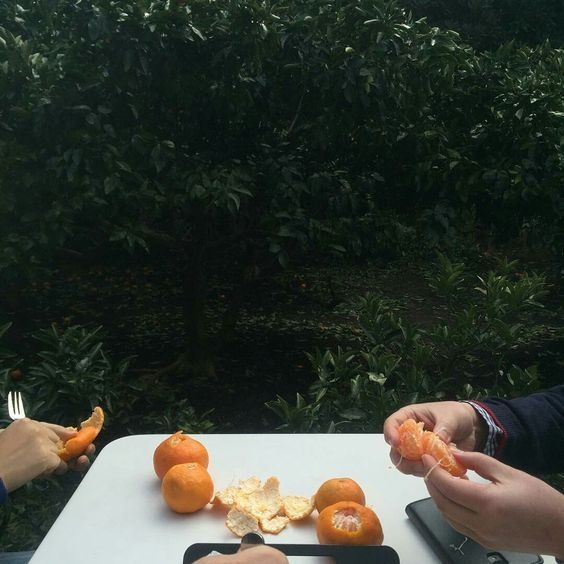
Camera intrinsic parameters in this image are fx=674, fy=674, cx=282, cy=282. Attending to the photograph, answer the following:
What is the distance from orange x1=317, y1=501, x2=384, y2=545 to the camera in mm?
1194

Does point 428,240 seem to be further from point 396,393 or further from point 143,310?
point 143,310

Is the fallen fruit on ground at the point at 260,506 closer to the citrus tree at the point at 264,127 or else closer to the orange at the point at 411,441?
the orange at the point at 411,441

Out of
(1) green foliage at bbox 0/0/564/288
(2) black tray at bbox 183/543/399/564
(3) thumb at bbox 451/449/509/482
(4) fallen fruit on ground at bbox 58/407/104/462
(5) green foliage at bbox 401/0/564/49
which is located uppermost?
(5) green foliage at bbox 401/0/564/49

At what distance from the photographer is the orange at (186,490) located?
1295 mm

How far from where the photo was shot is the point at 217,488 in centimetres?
141

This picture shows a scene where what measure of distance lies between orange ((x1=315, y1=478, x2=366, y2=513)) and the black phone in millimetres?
116

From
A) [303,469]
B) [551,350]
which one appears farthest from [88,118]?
[551,350]

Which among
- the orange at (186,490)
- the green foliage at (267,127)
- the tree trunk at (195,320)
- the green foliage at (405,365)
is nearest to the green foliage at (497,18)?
the green foliage at (267,127)

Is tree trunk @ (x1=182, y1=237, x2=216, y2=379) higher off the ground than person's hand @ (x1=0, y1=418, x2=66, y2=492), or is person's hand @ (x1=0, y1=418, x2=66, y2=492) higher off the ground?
person's hand @ (x1=0, y1=418, x2=66, y2=492)

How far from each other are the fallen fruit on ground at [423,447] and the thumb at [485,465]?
3 cm

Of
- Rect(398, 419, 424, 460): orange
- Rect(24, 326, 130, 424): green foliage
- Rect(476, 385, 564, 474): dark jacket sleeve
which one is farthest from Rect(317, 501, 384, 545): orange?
Rect(24, 326, 130, 424): green foliage

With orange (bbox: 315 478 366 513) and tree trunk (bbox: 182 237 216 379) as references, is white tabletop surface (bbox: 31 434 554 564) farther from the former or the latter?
tree trunk (bbox: 182 237 216 379)

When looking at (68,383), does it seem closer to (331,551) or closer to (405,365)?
(405,365)

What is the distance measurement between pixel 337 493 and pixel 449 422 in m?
0.32
